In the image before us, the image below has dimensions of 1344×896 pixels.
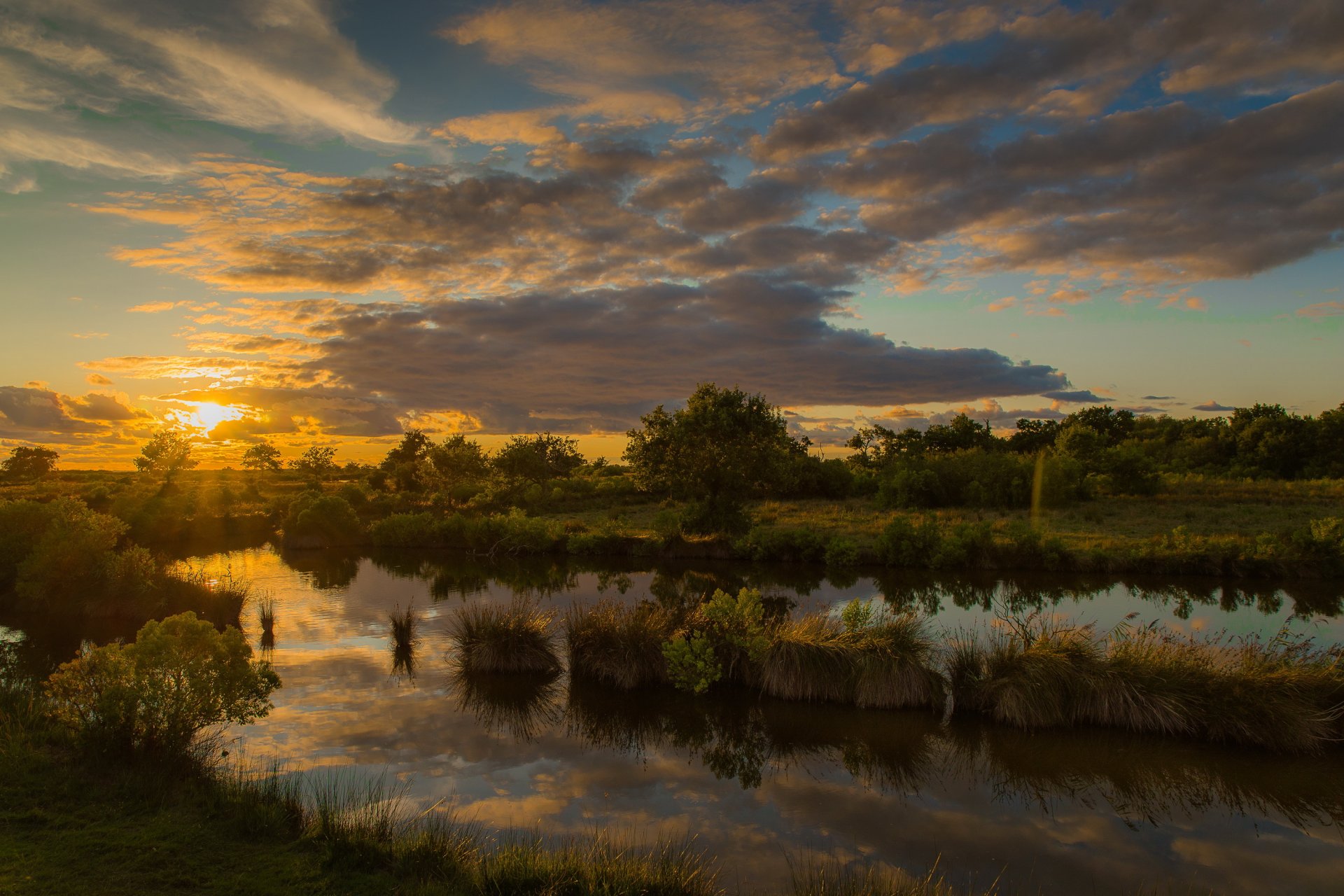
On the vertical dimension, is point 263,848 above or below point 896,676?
above

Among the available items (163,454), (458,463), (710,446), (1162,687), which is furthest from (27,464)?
(1162,687)

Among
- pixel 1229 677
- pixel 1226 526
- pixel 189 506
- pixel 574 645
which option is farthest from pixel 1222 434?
A: pixel 189 506

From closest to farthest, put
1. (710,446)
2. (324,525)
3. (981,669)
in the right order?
(981,669)
(710,446)
(324,525)

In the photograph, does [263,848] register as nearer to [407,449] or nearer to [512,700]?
[512,700]

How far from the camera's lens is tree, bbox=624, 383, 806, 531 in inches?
1280

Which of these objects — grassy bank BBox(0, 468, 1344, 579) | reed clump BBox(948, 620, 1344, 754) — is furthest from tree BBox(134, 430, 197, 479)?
reed clump BBox(948, 620, 1344, 754)

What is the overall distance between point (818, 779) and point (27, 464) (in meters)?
106

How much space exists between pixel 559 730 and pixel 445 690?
335 cm

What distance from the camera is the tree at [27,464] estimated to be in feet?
270

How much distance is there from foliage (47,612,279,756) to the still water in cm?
182

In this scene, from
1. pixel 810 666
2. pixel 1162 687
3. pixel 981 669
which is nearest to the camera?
pixel 1162 687

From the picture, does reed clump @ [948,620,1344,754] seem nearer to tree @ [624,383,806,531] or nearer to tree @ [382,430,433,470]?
tree @ [624,383,806,531]

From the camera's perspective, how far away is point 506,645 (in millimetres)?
15812

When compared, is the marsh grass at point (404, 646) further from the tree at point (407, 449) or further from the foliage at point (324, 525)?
the tree at point (407, 449)
